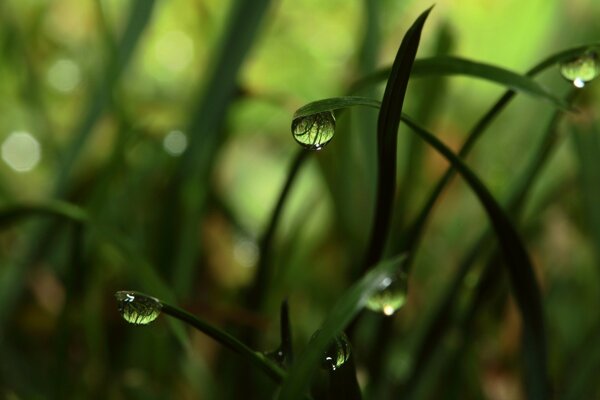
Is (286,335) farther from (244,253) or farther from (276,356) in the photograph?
(244,253)

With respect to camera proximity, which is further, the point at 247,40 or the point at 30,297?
the point at 30,297

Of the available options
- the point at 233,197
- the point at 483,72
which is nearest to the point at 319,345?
the point at 483,72

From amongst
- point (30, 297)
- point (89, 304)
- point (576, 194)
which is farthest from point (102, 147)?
point (576, 194)

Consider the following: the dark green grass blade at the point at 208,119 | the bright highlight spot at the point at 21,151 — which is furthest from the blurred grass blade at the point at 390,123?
the bright highlight spot at the point at 21,151

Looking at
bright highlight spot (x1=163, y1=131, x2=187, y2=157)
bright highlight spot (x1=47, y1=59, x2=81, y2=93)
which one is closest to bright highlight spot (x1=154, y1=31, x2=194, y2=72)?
bright highlight spot (x1=47, y1=59, x2=81, y2=93)

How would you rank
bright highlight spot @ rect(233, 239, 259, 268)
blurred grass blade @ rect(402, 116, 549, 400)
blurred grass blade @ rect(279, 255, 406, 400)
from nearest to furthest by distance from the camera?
blurred grass blade @ rect(279, 255, 406, 400) < blurred grass blade @ rect(402, 116, 549, 400) < bright highlight spot @ rect(233, 239, 259, 268)

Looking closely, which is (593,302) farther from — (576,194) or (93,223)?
(93,223)

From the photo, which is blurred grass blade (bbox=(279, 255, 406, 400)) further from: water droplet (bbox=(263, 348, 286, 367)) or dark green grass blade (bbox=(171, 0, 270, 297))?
dark green grass blade (bbox=(171, 0, 270, 297))
